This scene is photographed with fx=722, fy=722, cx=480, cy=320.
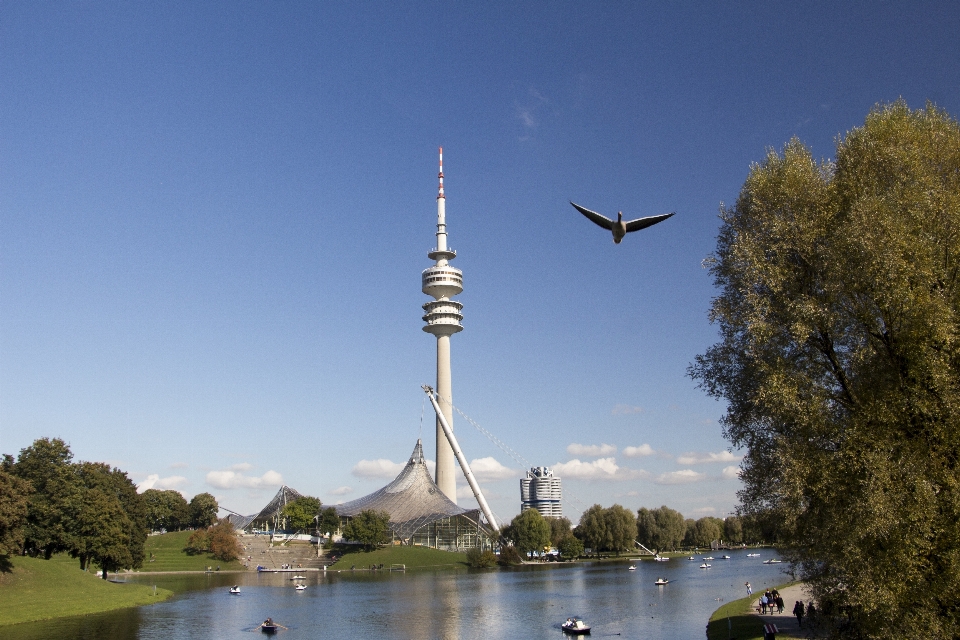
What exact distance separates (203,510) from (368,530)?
3776 cm

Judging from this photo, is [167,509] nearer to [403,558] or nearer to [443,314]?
[403,558]

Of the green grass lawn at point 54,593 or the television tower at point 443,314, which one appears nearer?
the green grass lawn at point 54,593

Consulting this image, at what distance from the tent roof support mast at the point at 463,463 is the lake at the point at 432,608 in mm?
42173

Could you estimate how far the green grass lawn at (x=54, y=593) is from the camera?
4094cm

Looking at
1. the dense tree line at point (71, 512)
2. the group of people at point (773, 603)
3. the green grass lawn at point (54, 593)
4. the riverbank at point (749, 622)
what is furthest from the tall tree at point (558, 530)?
the group of people at point (773, 603)

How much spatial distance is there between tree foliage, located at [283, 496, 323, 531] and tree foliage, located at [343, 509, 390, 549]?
14.1 meters

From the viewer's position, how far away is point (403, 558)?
99688 millimetres

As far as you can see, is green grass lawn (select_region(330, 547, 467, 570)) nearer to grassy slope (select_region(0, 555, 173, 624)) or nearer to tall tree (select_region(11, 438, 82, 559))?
tall tree (select_region(11, 438, 82, 559))

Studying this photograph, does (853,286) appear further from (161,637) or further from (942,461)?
(161,637)

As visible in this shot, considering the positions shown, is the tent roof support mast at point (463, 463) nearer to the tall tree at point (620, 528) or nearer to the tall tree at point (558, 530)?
the tall tree at point (558, 530)

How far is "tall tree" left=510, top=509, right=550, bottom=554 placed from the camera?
102 m

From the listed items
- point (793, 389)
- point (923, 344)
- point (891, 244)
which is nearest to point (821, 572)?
point (793, 389)

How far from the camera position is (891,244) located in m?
16.8

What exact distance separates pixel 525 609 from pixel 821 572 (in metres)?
31.0
